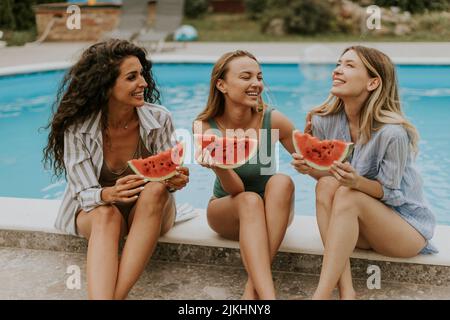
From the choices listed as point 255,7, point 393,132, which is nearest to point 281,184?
point 393,132

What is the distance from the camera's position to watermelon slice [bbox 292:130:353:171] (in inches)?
109

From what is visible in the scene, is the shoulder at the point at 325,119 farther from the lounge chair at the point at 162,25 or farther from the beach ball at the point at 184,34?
the beach ball at the point at 184,34

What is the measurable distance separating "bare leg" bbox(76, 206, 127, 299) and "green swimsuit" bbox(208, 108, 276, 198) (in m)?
0.70

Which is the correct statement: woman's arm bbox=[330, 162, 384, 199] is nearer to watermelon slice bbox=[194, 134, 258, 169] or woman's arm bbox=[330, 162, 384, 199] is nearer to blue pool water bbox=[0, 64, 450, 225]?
watermelon slice bbox=[194, 134, 258, 169]

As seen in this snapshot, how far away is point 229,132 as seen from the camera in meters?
3.25

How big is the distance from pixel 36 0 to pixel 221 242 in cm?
1604

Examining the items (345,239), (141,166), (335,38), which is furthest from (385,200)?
(335,38)

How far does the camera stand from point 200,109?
371 inches

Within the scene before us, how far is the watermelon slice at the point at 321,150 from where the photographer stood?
9.07 ft

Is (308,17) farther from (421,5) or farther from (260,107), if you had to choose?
(260,107)

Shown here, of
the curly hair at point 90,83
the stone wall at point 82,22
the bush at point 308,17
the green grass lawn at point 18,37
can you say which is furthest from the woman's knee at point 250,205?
the bush at point 308,17

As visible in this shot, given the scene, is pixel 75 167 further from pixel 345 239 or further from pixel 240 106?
pixel 345 239

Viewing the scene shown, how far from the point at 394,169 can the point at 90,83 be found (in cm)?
163

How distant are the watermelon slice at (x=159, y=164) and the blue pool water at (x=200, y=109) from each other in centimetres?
223
